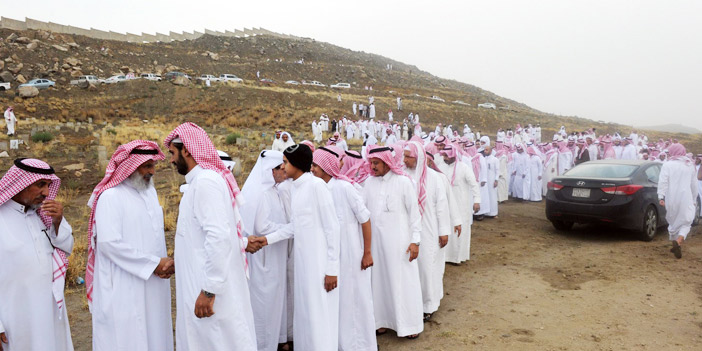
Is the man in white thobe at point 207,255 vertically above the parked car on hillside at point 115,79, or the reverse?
the parked car on hillside at point 115,79

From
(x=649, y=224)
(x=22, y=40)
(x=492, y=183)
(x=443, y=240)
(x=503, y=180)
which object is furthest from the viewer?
(x=22, y=40)

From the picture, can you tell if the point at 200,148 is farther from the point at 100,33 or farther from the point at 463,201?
the point at 100,33

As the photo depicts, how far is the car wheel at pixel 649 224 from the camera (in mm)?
7418

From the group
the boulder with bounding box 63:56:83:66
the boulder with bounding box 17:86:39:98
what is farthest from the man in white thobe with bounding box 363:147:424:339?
the boulder with bounding box 63:56:83:66

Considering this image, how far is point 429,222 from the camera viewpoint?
4.86 metres

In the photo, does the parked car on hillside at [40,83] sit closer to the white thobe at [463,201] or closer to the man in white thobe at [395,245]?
the white thobe at [463,201]

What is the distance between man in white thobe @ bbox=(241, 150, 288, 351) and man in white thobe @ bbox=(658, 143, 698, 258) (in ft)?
18.5

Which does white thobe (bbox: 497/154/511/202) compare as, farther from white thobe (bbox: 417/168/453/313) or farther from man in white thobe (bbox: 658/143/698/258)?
white thobe (bbox: 417/168/453/313)

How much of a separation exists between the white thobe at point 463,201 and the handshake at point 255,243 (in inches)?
148

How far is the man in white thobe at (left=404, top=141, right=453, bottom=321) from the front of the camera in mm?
4766

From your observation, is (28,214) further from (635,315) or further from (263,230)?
(635,315)

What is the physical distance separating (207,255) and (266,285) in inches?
48.6

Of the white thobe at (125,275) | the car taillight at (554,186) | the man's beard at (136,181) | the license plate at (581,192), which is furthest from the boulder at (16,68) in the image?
the white thobe at (125,275)

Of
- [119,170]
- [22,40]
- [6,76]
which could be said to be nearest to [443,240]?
[119,170]
